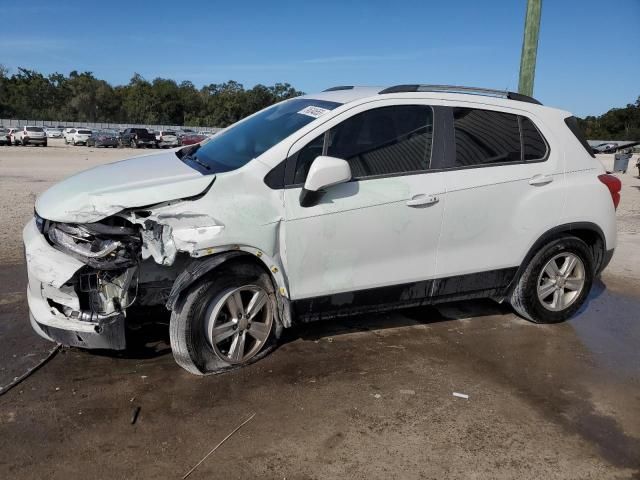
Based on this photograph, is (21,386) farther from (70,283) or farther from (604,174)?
(604,174)

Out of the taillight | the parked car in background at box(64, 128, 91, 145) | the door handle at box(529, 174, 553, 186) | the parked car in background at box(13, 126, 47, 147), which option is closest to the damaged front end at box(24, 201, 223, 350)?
the door handle at box(529, 174, 553, 186)

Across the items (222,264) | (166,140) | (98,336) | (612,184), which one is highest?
(166,140)

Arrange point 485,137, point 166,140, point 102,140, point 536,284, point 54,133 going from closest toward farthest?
1. point 485,137
2. point 536,284
3. point 102,140
4. point 166,140
5. point 54,133

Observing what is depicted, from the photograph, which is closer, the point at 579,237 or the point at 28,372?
the point at 28,372

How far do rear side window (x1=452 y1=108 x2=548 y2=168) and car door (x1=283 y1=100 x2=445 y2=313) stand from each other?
241 millimetres

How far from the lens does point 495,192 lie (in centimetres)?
429

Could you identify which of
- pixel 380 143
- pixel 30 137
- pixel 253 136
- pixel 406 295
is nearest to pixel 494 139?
pixel 380 143

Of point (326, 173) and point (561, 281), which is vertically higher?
point (326, 173)

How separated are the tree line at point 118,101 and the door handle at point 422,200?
95.1m

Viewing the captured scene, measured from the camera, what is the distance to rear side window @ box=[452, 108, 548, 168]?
13.9 feet

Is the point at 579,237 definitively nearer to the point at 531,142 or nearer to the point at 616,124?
the point at 531,142

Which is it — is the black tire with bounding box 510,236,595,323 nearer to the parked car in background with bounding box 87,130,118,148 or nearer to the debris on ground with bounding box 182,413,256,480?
the debris on ground with bounding box 182,413,256,480

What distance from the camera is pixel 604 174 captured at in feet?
15.8

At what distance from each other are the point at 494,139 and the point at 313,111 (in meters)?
1.47
